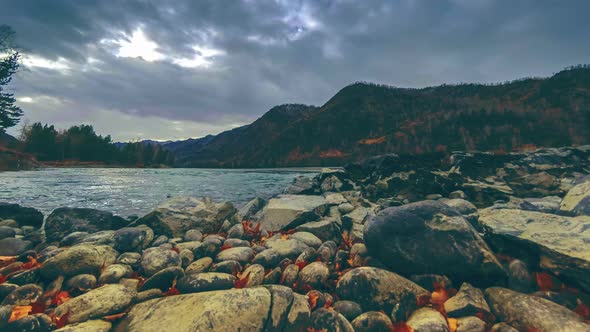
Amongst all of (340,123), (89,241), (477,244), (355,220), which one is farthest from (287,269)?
(340,123)

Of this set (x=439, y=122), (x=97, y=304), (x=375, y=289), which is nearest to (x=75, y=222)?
(x=97, y=304)

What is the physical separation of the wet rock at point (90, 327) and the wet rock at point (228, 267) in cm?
151

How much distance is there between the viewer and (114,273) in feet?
12.8

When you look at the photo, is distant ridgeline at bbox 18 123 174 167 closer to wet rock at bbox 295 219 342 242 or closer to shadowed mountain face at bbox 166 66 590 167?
shadowed mountain face at bbox 166 66 590 167

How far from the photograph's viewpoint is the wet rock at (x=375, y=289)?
3.17 m

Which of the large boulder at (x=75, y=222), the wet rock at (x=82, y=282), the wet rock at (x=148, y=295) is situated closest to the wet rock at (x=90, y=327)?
the wet rock at (x=148, y=295)

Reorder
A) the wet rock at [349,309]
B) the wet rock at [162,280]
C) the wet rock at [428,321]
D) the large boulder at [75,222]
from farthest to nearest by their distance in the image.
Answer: the large boulder at [75,222] < the wet rock at [162,280] < the wet rock at [349,309] < the wet rock at [428,321]

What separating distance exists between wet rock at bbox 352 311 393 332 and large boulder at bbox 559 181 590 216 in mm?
4440

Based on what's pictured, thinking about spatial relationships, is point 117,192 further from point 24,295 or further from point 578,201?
point 578,201

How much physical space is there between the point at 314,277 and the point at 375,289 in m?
0.90

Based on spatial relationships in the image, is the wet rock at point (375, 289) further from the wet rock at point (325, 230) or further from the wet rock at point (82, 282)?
the wet rock at point (82, 282)

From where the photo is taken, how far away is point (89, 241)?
214 inches

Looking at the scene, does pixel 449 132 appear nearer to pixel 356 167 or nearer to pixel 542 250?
pixel 356 167

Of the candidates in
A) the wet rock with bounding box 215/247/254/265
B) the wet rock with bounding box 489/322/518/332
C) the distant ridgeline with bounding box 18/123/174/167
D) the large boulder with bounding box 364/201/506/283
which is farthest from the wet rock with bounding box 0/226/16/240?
the distant ridgeline with bounding box 18/123/174/167
